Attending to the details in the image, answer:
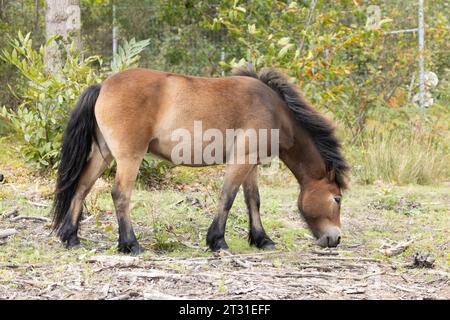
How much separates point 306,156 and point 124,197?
175cm

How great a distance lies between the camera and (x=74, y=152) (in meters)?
6.37

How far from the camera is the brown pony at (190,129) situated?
A: 6.18m

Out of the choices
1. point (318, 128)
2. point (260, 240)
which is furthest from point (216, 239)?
point (318, 128)

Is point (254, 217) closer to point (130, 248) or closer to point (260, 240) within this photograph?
point (260, 240)

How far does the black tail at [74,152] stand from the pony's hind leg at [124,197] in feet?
1.38

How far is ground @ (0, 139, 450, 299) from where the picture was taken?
4867 millimetres

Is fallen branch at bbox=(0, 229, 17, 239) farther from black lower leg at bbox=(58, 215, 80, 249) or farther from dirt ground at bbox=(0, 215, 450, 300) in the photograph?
dirt ground at bbox=(0, 215, 450, 300)

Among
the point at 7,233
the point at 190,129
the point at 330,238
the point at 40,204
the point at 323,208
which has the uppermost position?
the point at 190,129

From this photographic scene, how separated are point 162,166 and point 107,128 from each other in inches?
139

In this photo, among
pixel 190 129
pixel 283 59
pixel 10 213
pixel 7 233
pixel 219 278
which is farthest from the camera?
pixel 283 59

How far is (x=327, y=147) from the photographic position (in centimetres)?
671
